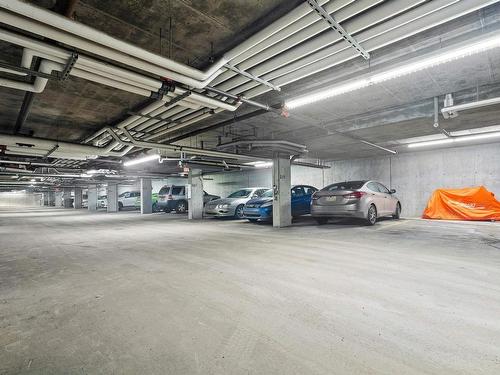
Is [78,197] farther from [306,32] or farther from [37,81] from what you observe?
[306,32]

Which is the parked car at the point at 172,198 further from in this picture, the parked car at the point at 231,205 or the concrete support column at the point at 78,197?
the concrete support column at the point at 78,197

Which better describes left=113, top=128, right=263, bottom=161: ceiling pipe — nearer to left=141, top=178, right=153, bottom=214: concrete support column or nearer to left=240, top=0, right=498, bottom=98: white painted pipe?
left=240, top=0, right=498, bottom=98: white painted pipe

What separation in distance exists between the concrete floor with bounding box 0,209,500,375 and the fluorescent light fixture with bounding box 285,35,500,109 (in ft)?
9.27

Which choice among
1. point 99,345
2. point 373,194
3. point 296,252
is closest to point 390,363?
point 99,345

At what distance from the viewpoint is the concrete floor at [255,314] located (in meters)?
1.72

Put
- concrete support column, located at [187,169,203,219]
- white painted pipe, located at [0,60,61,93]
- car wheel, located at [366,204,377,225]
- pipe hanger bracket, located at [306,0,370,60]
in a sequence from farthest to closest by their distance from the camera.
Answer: concrete support column, located at [187,169,203,219] < car wheel, located at [366,204,377,225] < white painted pipe, located at [0,60,61,93] < pipe hanger bracket, located at [306,0,370,60]

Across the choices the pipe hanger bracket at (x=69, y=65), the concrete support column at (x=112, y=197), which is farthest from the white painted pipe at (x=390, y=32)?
the concrete support column at (x=112, y=197)

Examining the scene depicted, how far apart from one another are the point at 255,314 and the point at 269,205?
306 inches

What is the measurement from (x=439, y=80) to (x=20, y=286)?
7.60 m

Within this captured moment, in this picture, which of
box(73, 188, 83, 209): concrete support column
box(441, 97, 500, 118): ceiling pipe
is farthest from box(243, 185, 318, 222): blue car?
box(73, 188, 83, 209): concrete support column

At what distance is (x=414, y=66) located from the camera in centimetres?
380

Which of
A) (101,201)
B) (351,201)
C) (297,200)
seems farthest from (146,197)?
(351,201)

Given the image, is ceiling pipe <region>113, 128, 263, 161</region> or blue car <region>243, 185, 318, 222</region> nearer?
ceiling pipe <region>113, 128, 263, 161</region>

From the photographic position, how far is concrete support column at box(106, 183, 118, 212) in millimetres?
21234
